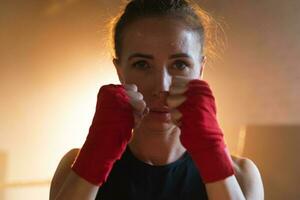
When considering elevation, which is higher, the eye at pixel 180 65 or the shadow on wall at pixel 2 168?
the eye at pixel 180 65

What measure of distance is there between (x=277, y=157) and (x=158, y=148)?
0.82 metres

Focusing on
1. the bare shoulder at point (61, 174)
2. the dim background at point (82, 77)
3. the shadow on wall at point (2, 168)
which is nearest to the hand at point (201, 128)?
the bare shoulder at point (61, 174)

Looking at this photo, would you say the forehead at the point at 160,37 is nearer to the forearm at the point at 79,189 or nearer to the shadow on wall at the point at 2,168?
the forearm at the point at 79,189

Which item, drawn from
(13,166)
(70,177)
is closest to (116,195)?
(70,177)

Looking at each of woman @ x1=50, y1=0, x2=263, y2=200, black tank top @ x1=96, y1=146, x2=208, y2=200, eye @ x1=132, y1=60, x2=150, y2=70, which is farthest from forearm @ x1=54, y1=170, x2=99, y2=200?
eye @ x1=132, y1=60, x2=150, y2=70

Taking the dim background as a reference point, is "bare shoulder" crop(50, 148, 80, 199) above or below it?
below

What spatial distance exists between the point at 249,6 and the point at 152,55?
0.89 meters

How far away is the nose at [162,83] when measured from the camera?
690mm

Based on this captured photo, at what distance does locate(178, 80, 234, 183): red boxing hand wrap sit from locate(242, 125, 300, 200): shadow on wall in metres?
0.90

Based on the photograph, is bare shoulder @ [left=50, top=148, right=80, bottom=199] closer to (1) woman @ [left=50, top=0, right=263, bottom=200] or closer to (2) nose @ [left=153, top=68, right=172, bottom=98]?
(1) woman @ [left=50, top=0, right=263, bottom=200]

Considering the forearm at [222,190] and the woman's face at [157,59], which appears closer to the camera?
the forearm at [222,190]

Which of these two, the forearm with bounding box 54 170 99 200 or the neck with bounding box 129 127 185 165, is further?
the neck with bounding box 129 127 185 165

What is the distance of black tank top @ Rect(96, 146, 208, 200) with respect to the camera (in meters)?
0.71

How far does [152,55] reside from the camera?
0.70 metres
